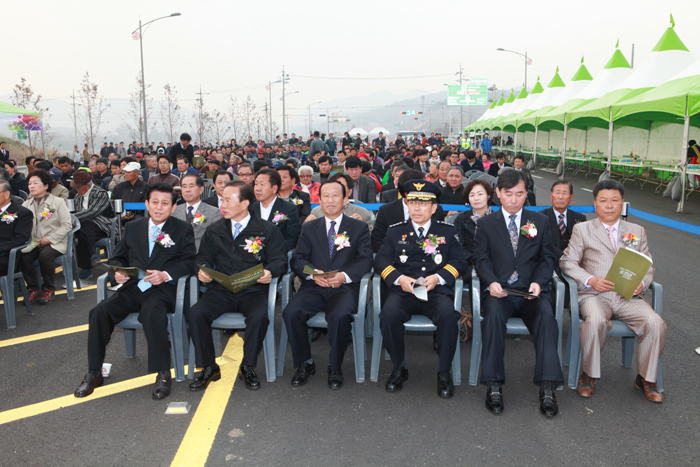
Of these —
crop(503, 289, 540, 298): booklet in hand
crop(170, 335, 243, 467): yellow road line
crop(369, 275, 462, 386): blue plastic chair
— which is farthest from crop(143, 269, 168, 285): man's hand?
crop(503, 289, 540, 298): booklet in hand

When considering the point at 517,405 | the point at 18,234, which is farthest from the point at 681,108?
the point at 18,234

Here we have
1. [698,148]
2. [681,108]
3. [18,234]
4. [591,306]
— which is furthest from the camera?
[698,148]

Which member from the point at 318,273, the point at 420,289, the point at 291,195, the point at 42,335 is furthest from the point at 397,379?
the point at 42,335

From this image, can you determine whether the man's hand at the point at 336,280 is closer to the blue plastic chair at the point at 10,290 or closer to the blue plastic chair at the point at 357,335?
the blue plastic chair at the point at 357,335

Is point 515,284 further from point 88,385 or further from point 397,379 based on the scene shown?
point 88,385

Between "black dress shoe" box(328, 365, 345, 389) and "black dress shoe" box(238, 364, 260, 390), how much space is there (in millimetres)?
580

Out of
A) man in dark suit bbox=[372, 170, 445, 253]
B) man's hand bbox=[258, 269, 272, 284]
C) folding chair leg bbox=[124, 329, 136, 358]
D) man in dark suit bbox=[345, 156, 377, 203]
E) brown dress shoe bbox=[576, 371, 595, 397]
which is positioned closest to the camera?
brown dress shoe bbox=[576, 371, 595, 397]

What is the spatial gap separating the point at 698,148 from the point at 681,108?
3.25 m

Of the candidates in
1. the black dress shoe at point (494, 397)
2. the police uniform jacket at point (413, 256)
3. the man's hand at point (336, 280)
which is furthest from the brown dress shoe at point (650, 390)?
the man's hand at point (336, 280)

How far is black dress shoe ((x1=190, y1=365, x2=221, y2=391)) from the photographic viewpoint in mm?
4027

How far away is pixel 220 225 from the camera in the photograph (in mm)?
4648

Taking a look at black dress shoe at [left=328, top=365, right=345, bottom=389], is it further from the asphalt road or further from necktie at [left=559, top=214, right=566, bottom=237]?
necktie at [left=559, top=214, right=566, bottom=237]

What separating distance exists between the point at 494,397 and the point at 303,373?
1521mm

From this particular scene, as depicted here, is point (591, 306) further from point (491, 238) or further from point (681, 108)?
point (681, 108)
